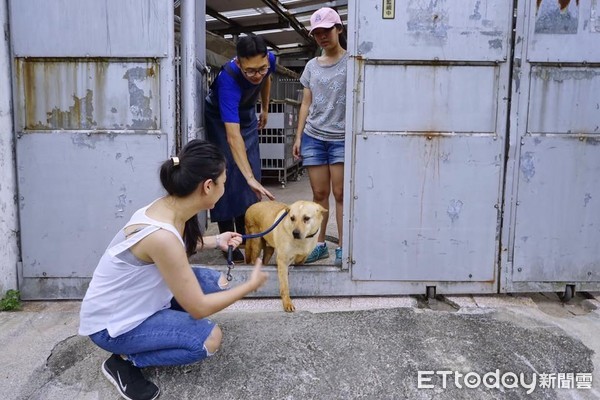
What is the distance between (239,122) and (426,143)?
1.55 metres

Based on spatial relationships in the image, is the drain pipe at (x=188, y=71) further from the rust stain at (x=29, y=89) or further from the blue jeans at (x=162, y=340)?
the blue jeans at (x=162, y=340)

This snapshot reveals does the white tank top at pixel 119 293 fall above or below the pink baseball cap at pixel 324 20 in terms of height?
below

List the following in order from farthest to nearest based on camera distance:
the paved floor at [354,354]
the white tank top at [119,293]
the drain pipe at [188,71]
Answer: the drain pipe at [188,71], the paved floor at [354,354], the white tank top at [119,293]

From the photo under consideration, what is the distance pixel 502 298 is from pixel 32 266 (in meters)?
3.32

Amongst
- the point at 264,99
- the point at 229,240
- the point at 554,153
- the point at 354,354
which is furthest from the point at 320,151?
the point at 354,354

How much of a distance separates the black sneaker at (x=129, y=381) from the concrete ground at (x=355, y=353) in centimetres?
9

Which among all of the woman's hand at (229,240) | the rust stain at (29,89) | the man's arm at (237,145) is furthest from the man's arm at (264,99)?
the woman's hand at (229,240)

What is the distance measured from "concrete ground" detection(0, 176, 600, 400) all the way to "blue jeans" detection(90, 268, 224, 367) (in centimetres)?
21

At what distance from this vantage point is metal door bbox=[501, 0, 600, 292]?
383cm

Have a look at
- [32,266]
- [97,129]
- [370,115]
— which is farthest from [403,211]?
[32,266]

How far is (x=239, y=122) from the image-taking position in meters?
4.61

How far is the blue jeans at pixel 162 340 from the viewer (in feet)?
8.84

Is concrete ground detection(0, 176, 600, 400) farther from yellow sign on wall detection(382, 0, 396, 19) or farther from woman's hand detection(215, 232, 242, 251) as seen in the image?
yellow sign on wall detection(382, 0, 396, 19)

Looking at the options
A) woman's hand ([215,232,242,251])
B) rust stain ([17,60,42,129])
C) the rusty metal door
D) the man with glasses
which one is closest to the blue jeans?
woman's hand ([215,232,242,251])
